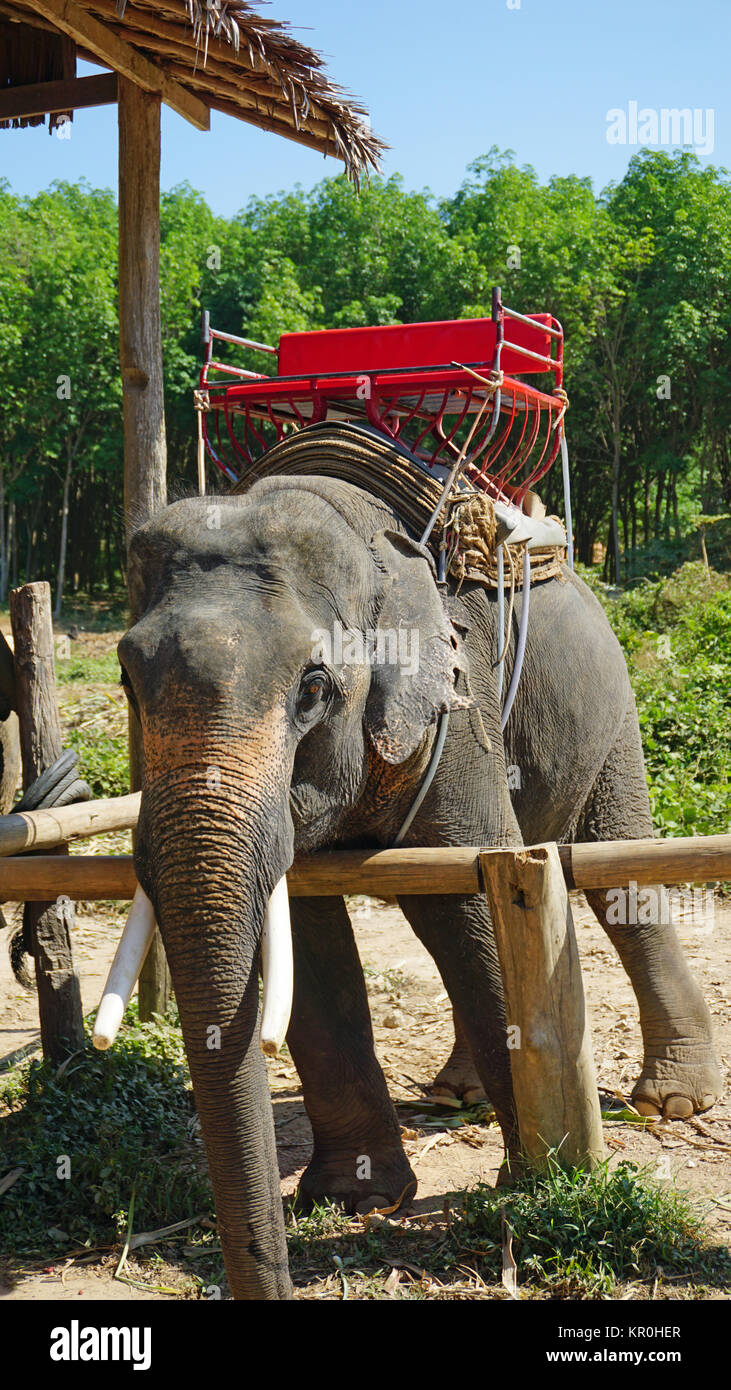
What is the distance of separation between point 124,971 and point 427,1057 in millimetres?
3134

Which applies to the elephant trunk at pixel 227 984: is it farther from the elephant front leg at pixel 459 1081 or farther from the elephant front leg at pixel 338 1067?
the elephant front leg at pixel 459 1081

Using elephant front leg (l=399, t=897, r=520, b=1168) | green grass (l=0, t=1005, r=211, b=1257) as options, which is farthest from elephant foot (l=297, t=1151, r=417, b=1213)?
elephant front leg (l=399, t=897, r=520, b=1168)

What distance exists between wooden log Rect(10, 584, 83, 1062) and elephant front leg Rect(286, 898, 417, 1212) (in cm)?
113

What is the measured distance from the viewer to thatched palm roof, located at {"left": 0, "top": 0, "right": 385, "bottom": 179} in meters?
4.73

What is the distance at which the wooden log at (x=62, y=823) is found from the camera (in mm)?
4016

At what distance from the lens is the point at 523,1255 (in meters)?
3.27

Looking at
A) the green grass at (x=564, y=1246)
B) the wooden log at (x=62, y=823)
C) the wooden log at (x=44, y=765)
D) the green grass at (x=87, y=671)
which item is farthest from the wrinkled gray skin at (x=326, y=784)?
the green grass at (x=87, y=671)

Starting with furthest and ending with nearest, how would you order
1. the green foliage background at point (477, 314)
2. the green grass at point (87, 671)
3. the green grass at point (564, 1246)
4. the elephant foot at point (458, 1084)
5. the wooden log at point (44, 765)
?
the green foliage background at point (477, 314) → the green grass at point (87, 671) → the elephant foot at point (458, 1084) → the wooden log at point (44, 765) → the green grass at point (564, 1246)

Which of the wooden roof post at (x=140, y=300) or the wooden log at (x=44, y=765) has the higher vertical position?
the wooden roof post at (x=140, y=300)

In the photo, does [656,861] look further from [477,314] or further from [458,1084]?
[477,314]

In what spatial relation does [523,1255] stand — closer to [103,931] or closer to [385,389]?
[385,389]

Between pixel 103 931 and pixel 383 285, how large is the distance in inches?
860

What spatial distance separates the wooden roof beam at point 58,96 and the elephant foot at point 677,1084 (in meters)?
4.48
